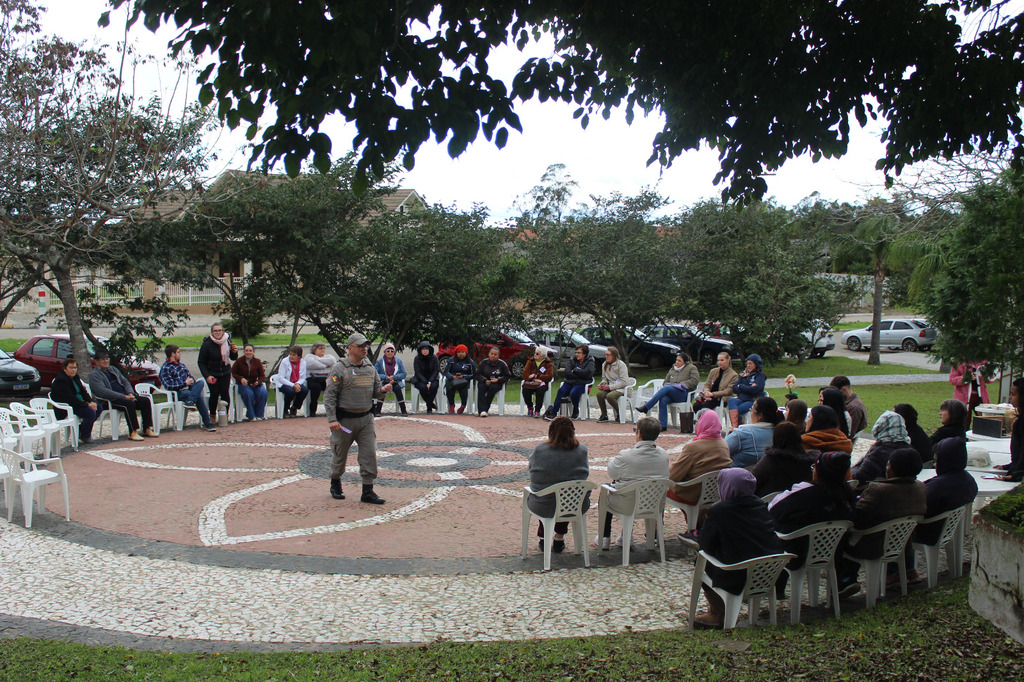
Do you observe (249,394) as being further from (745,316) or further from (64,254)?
(745,316)

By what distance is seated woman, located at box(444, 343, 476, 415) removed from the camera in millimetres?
16250

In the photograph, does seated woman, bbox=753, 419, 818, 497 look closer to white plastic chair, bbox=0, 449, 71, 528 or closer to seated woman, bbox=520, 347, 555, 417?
white plastic chair, bbox=0, 449, 71, 528

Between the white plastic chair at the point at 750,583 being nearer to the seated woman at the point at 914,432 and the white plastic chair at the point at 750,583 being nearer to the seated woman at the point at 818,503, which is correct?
the seated woman at the point at 818,503

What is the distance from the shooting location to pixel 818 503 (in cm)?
587

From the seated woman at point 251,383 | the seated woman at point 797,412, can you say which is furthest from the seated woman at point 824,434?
the seated woman at point 251,383

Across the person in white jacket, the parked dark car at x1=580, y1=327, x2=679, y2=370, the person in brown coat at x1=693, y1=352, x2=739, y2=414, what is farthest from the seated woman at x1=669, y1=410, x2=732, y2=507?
the parked dark car at x1=580, y1=327, x2=679, y2=370

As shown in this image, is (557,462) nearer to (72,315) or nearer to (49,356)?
(72,315)

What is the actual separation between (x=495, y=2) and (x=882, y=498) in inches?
189

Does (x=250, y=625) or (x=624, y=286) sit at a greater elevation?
(x=624, y=286)

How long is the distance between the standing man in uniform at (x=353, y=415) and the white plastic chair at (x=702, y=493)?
11.6 feet

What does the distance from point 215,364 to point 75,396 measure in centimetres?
234

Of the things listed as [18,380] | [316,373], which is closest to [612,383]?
[316,373]

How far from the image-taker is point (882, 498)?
19.9ft

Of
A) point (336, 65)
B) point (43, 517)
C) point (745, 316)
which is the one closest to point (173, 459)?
point (43, 517)
